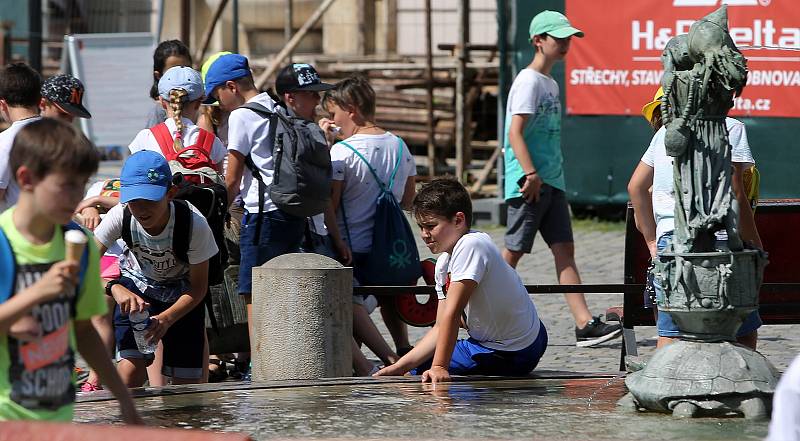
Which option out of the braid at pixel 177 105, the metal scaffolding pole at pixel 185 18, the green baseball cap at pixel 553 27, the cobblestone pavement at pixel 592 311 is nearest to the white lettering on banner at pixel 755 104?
the cobblestone pavement at pixel 592 311

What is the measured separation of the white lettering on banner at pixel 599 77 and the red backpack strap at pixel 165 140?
7457 millimetres

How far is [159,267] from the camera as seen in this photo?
255 inches

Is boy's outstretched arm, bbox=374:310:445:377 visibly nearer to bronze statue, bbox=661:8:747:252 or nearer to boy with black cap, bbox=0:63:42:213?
bronze statue, bbox=661:8:747:252

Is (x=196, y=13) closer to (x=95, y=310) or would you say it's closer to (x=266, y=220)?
(x=266, y=220)

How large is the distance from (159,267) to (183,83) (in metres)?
1.38

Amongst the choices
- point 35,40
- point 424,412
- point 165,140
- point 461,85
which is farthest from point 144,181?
point 35,40

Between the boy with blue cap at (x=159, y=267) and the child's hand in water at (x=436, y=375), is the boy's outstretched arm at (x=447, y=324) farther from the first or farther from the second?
the boy with blue cap at (x=159, y=267)

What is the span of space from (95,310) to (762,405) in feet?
8.23

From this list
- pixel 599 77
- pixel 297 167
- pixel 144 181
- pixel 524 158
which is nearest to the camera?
pixel 144 181

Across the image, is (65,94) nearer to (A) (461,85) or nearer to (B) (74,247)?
(B) (74,247)

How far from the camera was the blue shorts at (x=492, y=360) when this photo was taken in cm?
652

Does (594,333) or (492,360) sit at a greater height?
(492,360)

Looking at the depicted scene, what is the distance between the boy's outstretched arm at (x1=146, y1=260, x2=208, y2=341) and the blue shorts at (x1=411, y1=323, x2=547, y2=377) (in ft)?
3.82

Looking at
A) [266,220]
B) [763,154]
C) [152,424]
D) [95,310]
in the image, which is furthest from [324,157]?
[763,154]
